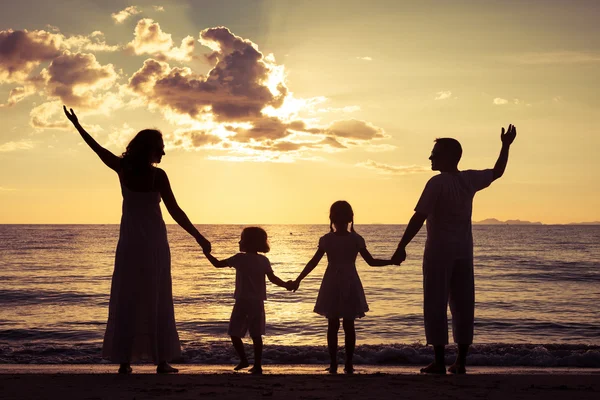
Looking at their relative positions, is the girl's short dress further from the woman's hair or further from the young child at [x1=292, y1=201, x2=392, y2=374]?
the woman's hair

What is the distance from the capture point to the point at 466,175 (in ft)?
21.1

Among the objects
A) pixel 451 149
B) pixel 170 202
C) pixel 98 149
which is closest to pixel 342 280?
pixel 451 149

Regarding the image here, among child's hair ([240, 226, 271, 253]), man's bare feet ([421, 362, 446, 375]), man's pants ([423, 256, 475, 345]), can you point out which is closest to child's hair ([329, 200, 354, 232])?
child's hair ([240, 226, 271, 253])

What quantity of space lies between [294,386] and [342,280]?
164cm

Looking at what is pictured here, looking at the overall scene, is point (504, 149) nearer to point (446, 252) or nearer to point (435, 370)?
point (446, 252)

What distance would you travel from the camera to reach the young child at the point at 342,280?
265 inches

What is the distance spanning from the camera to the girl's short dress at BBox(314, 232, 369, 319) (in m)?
6.72

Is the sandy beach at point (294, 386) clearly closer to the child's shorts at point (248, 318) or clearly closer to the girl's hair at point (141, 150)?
the child's shorts at point (248, 318)

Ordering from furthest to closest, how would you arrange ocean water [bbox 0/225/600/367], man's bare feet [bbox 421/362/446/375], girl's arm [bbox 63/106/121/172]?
ocean water [bbox 0/225/600/367] → man's bare feet [bbox 421/362/446/375] → girl's arm [bbox 63/106/121/172]

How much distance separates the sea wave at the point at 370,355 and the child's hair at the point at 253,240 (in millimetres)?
4141

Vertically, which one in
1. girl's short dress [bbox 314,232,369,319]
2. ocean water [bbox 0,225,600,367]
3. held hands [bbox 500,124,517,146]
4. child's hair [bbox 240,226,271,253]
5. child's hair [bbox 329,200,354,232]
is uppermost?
held hands [bbox 500,124,517,146]

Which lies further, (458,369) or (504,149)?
(504,149)

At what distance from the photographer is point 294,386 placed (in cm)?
546

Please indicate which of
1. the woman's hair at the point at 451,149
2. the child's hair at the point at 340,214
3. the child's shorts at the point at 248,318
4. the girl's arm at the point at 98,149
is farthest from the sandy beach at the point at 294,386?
the woman's hair at the point at 451,149
